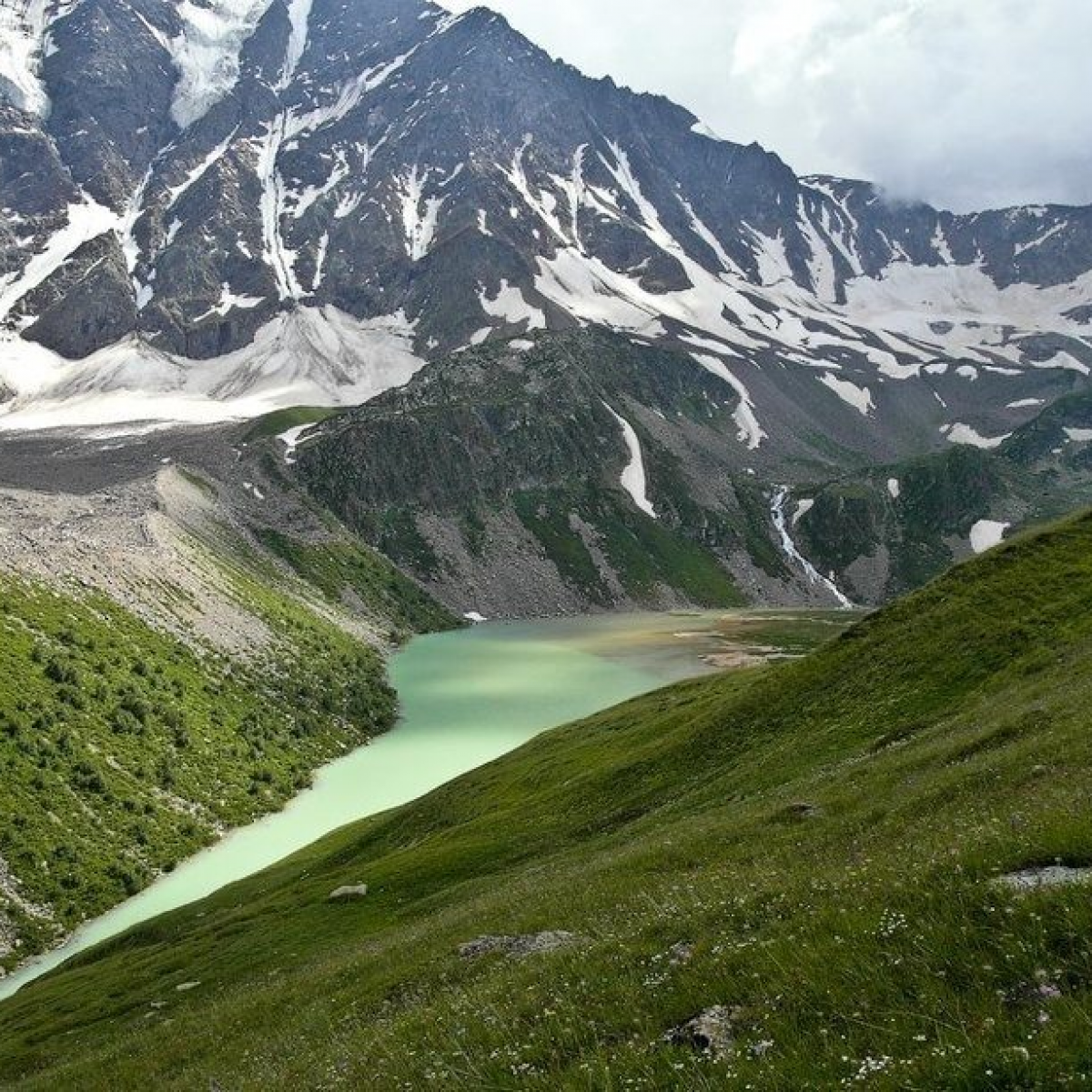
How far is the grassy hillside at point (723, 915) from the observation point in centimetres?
803

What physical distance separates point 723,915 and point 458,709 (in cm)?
11572

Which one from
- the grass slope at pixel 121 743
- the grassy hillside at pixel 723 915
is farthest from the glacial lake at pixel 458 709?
the grassy hillside at pixel 723 915

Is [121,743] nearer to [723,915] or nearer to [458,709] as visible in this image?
[458,709]

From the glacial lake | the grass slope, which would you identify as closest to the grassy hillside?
the glacial lake

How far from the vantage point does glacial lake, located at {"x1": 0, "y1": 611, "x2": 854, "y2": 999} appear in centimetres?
7206

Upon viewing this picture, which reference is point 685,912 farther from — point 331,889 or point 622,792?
point 331,889

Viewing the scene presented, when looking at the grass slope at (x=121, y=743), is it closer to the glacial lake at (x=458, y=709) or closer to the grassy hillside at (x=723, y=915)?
the glacial lake at (x=458, y=709)

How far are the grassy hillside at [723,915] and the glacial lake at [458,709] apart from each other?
522 inches

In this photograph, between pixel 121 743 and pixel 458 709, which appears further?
pixel 458 709

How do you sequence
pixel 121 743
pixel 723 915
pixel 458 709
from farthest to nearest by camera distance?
1. pixel 458 709
2. pixel 121 743
3. pixel 723 915

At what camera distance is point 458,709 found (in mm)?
127500

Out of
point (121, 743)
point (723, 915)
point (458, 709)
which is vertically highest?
point (121, 743)

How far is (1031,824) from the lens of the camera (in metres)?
12.1

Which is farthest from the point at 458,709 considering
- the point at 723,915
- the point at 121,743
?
the point at 723,915
